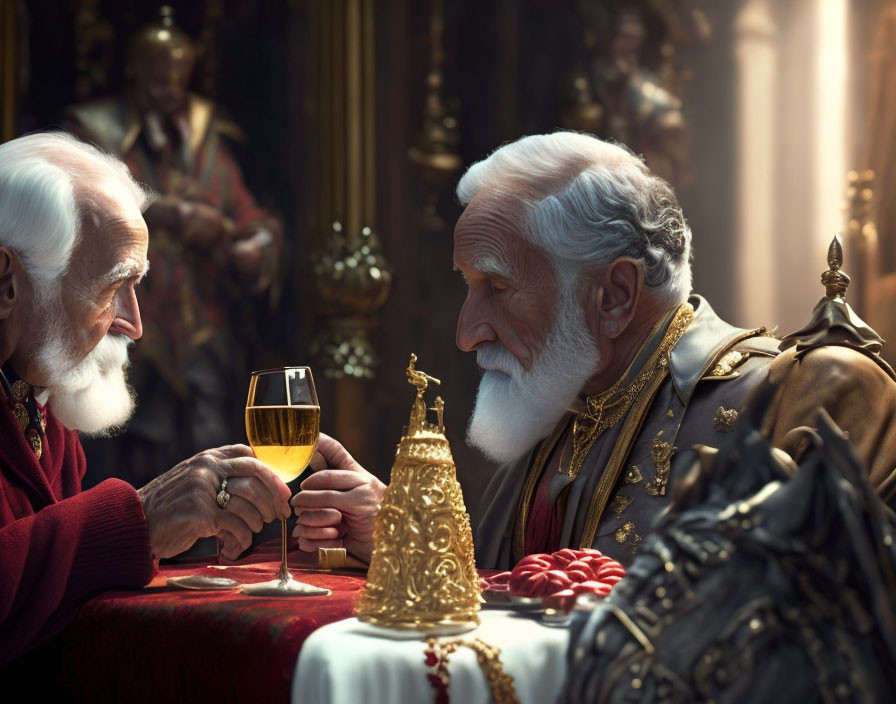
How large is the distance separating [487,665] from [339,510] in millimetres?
1155

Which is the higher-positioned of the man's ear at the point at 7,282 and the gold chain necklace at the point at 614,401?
the man's ear at the point at 7,282

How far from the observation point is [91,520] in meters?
2.39

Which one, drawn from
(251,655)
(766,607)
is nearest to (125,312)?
(251,655)

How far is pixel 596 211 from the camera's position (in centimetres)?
309

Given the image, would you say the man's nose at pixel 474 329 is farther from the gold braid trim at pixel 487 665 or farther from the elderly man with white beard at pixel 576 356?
the gold braid trim at pixel 487 665

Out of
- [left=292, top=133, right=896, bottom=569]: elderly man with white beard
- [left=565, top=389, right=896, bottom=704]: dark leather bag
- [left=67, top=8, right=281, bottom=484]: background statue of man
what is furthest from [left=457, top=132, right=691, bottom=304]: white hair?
[left=67, top=8, right=281, bottom=484]: background statue of man

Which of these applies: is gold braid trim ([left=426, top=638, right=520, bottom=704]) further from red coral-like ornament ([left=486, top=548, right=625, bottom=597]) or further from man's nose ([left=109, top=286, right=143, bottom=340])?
man's nose ([left=109, top=286, right=143, bottom=340])

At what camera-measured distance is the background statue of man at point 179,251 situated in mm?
7352

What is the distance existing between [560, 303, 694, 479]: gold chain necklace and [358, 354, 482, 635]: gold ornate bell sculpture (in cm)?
111

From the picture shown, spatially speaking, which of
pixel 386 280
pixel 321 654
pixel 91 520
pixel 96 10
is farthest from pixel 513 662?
pixel 96 10

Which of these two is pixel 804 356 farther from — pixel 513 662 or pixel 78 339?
pixel 78 339

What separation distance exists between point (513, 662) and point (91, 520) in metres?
1.02

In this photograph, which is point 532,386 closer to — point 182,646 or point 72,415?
point 72,415

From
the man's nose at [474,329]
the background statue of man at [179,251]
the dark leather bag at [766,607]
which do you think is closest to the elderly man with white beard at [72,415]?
the man's nose at [474,329]
